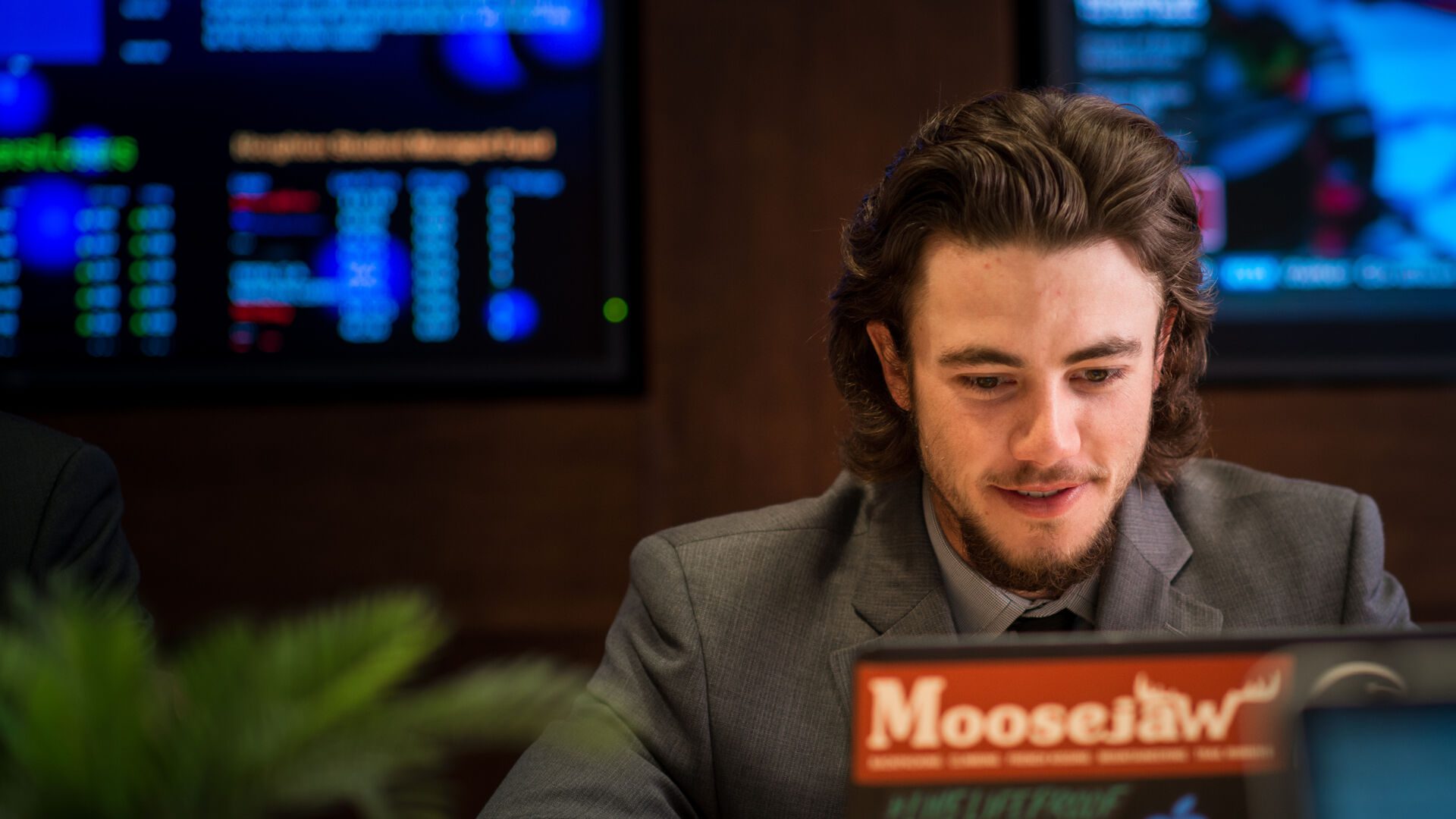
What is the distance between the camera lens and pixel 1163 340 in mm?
1625

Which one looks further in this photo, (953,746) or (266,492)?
(266,492)

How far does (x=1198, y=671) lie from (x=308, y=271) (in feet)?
6.74

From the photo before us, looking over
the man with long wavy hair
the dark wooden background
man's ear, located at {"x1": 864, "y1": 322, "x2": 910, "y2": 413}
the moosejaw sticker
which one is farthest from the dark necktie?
the dark wooden background

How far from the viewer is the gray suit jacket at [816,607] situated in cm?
149

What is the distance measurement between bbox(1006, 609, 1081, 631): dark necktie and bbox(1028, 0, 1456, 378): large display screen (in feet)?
3.75

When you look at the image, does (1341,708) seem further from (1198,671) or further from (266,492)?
(266,492)

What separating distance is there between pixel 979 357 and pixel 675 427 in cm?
119

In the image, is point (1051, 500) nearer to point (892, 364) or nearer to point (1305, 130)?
point (892, 364)

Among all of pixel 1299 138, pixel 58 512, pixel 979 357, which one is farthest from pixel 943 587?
pixel 1299 138

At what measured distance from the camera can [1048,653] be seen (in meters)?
0.76

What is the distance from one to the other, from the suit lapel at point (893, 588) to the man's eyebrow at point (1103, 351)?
0.31 m

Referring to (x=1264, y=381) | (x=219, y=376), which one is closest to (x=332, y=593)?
(x=219, y=376)

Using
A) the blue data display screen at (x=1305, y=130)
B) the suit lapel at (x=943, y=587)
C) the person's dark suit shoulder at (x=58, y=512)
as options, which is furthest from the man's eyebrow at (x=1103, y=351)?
the blue data display screen at (x=1305, y=130)

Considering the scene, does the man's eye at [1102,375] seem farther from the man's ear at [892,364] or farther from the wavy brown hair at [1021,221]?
the man's ear at [892,364]
